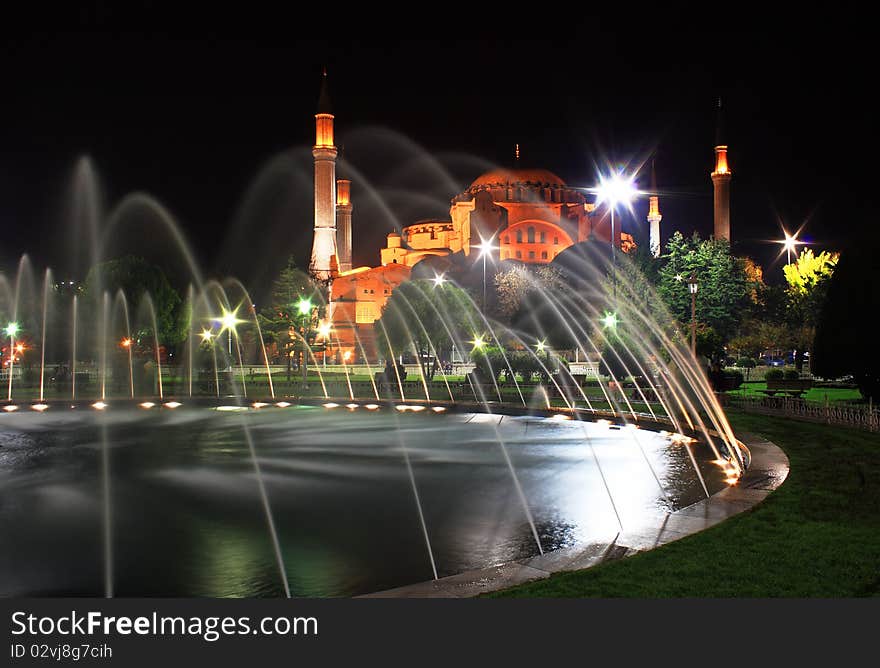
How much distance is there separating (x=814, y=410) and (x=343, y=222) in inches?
3374

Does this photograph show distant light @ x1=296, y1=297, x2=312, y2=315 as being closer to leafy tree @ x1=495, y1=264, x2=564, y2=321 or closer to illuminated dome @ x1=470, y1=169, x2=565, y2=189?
leafy tree @ x1=495, y1=264, x2=564, y2=321

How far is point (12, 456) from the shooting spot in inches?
616

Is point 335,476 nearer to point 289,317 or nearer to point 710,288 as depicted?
point 289,317

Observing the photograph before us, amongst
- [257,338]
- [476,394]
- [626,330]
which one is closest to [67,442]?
[476,394]

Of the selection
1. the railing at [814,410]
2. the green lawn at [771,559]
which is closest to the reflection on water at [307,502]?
the green lawn at [771,559]

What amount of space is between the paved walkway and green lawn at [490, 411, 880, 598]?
17 centimetres

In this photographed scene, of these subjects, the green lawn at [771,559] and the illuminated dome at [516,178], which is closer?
the green lawn at [771,559]

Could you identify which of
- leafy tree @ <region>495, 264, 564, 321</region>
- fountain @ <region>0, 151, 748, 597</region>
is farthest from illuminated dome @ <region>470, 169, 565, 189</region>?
fountain @ <region>0, 151, 748, 597</region>

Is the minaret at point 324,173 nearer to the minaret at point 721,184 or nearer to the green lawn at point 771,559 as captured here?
the minaret at point 721,184

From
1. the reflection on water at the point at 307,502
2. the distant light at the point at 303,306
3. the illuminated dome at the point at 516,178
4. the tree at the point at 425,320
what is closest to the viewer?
the reflection on water at the point at 307,502

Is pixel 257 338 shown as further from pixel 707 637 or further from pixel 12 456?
pixel 707 637

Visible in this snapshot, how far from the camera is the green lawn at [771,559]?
6379 mm

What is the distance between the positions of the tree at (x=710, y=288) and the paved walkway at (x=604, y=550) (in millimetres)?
41804

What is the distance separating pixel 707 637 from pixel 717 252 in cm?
5210
